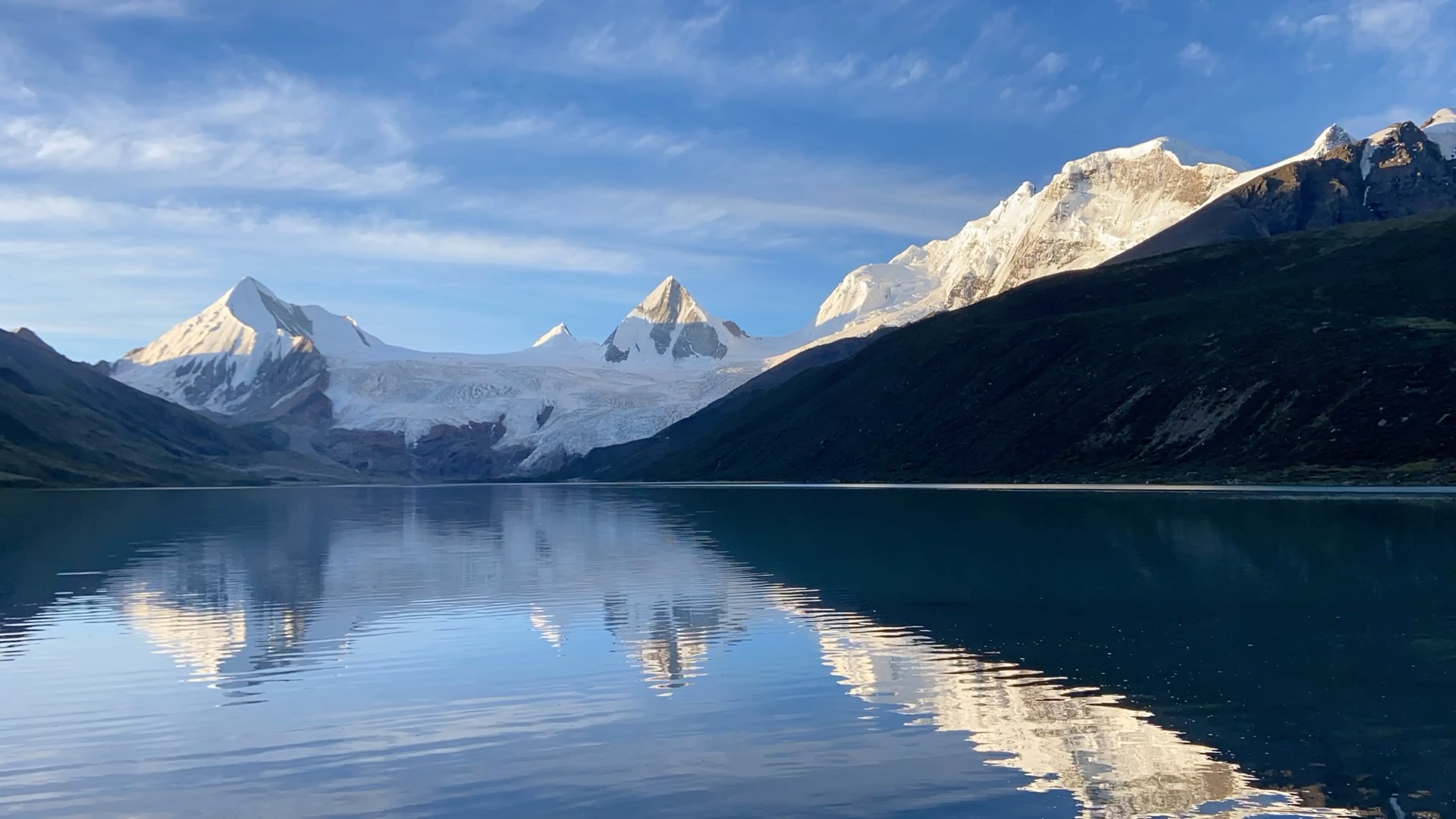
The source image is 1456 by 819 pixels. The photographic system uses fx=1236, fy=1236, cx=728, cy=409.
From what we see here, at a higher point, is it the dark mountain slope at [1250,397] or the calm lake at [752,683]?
the dark mountain slope at [1250,397]

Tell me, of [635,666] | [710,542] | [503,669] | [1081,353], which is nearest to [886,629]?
[635,666]

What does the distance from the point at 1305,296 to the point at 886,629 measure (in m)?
176

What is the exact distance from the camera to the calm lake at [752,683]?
18391 mm

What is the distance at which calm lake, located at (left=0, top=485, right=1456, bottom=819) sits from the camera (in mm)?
18391

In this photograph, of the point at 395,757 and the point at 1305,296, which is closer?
the point at 395,757

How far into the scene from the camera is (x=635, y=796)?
59.4ft

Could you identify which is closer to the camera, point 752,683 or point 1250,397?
point 752,683

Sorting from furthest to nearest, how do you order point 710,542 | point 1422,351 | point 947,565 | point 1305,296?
point 1305,296
point 1422,351
point 710,542
point 947,565

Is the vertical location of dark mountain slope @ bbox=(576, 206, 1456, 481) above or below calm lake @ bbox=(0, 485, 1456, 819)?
above

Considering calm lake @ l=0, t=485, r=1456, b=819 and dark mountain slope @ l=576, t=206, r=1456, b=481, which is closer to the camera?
calm lake @ l=0, t=485, r=1456, b=819

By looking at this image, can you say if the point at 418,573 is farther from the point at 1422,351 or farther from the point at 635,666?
the point at 1422,351

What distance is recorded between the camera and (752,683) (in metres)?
27.0

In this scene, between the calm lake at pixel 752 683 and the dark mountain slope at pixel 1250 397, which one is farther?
the dark mountain slope at pixel 1250 397

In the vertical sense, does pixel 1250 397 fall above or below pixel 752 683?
above
